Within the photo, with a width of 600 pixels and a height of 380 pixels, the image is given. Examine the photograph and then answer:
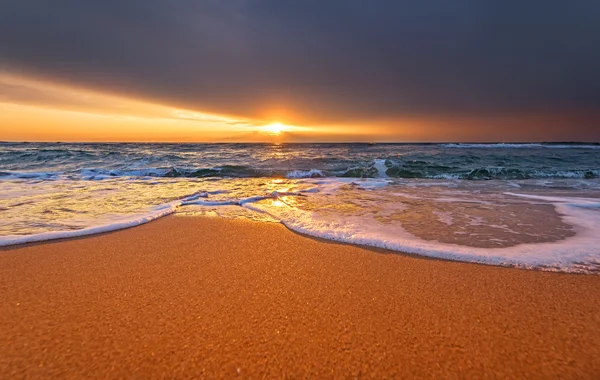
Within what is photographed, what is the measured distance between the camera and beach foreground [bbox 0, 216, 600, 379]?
59.4 inches

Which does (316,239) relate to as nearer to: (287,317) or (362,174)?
(287,317)

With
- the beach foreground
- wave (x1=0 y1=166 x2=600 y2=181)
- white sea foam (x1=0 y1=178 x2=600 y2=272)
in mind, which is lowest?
wave (x1=0 y1=166 x2=600 y2=181)

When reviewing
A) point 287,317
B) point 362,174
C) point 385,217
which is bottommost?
point 362,174

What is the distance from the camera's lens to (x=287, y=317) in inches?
76.0

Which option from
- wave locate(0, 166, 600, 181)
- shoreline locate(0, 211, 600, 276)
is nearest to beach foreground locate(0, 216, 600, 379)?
shoreline locate(0, 211, 600, 276)

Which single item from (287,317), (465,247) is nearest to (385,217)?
(465,247)

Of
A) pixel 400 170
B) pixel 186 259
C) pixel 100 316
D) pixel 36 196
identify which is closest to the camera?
pixel 100 316

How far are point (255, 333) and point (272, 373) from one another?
1.07ft

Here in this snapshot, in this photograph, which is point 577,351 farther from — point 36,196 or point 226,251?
point 36,196

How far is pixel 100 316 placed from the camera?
6.33ft

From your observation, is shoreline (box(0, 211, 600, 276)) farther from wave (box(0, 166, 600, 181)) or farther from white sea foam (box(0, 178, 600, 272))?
wave (box(0, 166, 600, 181))

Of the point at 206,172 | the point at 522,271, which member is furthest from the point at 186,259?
the point at 206,172

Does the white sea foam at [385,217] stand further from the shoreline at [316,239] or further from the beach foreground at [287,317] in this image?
the beach foreground at [287,317]

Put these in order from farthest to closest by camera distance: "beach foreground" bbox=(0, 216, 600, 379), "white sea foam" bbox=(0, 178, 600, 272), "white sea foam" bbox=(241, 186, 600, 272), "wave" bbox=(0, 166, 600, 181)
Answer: "wave" bbox=(0, 166, 600, 181)
"white sea foam" bbox=(0, 178, 600, 272)
"white sea foam" bbox=(241, 186, 600, 272)
"beach foreground" bbox=(0, 216, 600, 379)
